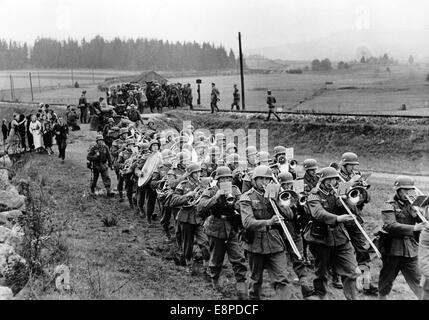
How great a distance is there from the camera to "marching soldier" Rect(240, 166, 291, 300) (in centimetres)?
726

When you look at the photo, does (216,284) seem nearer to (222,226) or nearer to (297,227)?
(222,226)

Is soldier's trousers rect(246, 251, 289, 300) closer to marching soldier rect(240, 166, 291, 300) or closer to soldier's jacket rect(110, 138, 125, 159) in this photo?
marching soldier rect(240, 166, 291, 300)

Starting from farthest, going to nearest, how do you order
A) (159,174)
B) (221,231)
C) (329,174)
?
1. (159,174)
2. (221,231)
3. (329,174)

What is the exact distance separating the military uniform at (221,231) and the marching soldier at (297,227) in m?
0.81

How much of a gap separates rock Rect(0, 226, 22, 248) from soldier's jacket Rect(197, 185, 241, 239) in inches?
113

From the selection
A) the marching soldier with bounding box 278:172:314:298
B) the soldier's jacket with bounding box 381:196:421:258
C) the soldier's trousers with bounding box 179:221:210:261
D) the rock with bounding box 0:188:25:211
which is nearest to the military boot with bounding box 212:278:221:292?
the soldier's trousers with bounding box 179:221:210:261

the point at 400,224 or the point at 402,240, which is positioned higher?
the point at 400,224

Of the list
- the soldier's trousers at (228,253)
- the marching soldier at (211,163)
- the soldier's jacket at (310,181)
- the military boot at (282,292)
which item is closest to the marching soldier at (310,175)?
the soldier's jacket at (310,181)

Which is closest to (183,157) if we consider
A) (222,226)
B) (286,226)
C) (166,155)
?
(166,155)

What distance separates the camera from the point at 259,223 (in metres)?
7.27

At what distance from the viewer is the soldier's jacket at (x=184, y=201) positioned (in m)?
9.59

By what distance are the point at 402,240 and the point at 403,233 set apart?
177mm

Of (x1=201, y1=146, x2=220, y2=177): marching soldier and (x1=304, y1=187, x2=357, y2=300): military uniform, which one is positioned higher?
(x1=201, y1=146, x2=220, y2=177): marching soldier
